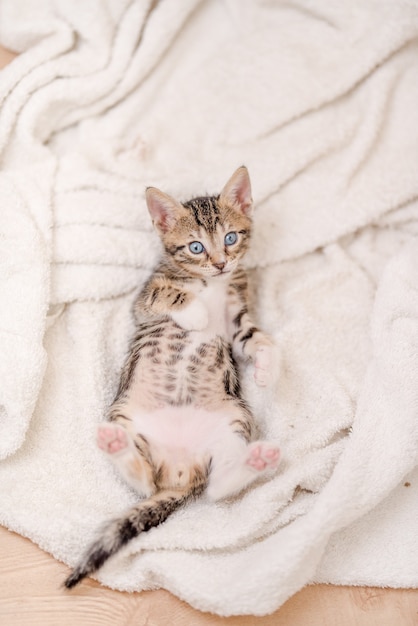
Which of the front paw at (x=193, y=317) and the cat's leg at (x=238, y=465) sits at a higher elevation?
the front paw at (x=193, y=317)

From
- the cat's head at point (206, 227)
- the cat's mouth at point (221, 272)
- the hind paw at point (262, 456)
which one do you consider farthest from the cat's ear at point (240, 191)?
the hind paw at point (262, 456)

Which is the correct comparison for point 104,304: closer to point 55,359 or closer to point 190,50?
point 55,359

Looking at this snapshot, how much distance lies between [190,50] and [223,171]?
50 cm

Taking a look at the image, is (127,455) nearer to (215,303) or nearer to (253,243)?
(215,303)

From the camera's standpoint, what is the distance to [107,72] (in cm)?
216

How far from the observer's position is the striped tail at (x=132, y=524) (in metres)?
1.46

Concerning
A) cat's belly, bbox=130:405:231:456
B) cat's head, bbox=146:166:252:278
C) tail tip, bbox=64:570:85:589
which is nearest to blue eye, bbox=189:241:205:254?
cat's head, bbox=146:166:252:278

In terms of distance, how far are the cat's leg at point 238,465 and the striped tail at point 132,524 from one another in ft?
0.16

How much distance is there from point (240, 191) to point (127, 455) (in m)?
0.86

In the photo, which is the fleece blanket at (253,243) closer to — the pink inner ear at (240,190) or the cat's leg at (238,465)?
the cat's leg at (238,465)

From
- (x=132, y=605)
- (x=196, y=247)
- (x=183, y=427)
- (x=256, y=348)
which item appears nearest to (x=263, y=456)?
(x=183, y=427)

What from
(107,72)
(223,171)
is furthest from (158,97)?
(223,171)

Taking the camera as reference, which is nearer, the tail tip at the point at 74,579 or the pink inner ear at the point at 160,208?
the tail tip at the point at 74,579

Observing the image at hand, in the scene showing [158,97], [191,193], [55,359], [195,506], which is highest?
[158,97]
